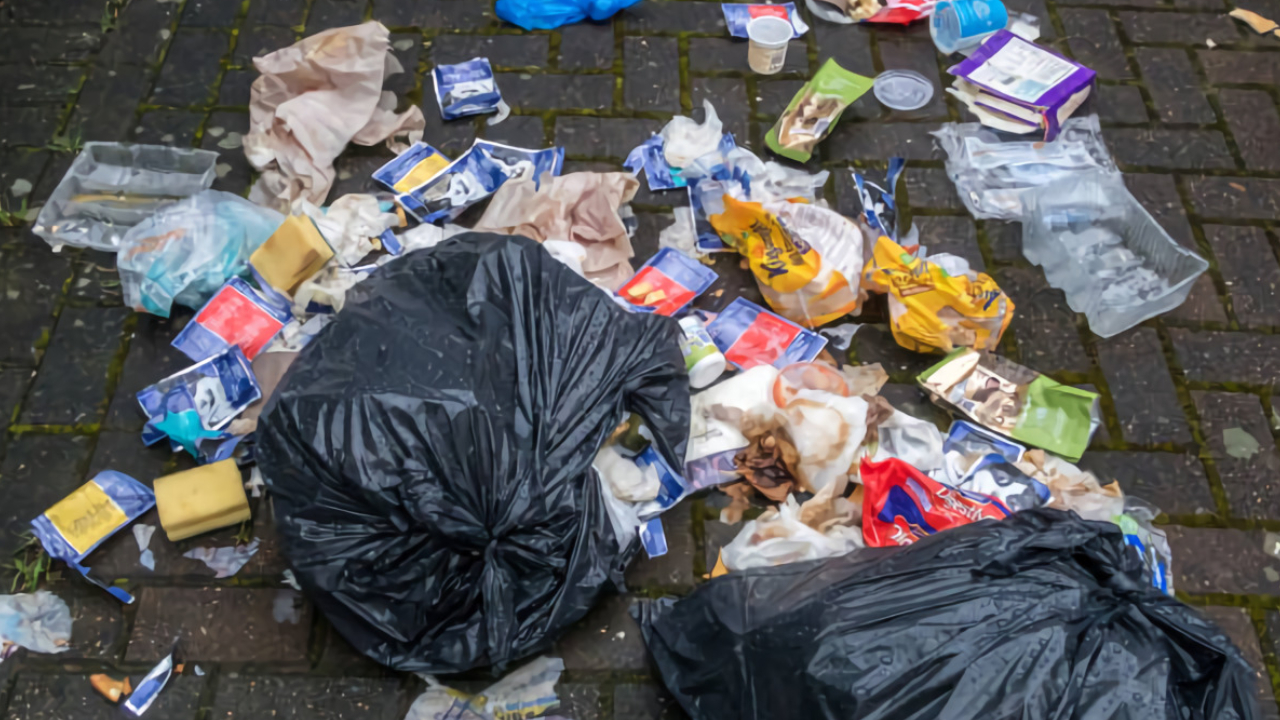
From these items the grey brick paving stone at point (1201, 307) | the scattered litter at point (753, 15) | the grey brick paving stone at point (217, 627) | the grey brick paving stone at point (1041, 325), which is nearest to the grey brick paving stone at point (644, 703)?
the grey brick paving stone at point (217, 627)

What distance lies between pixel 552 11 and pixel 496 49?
21 centimetres

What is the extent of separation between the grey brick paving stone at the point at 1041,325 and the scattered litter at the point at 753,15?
1080 millimetres

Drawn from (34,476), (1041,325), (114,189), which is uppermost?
(114,189)

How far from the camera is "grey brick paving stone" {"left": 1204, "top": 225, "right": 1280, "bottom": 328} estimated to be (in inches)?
104

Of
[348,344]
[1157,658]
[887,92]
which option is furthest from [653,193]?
[1157,658]

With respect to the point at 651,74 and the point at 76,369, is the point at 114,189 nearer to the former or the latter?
the point at 76,369

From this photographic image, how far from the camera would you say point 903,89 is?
3.05 meters

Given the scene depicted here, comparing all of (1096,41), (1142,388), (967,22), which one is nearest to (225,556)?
(1142,388)

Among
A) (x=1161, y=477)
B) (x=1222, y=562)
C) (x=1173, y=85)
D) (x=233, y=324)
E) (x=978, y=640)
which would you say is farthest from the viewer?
(x=1173, y=85)

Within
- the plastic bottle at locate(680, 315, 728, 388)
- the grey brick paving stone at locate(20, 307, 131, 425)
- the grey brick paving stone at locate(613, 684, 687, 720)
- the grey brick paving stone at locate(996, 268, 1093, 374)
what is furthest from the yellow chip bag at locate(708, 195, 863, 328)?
the grey brick paving stone at locate(20, 307, 131, 425)

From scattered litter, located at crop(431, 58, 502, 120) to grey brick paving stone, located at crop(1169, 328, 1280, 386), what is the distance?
1.98 metres

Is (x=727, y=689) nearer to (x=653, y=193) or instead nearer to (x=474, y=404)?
(x=474, y=404)

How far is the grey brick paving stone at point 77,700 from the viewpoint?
78.5 inches

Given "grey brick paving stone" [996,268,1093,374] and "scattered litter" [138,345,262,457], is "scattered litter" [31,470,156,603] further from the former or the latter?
"grey brick paving stone" [996,268,1093,374]
